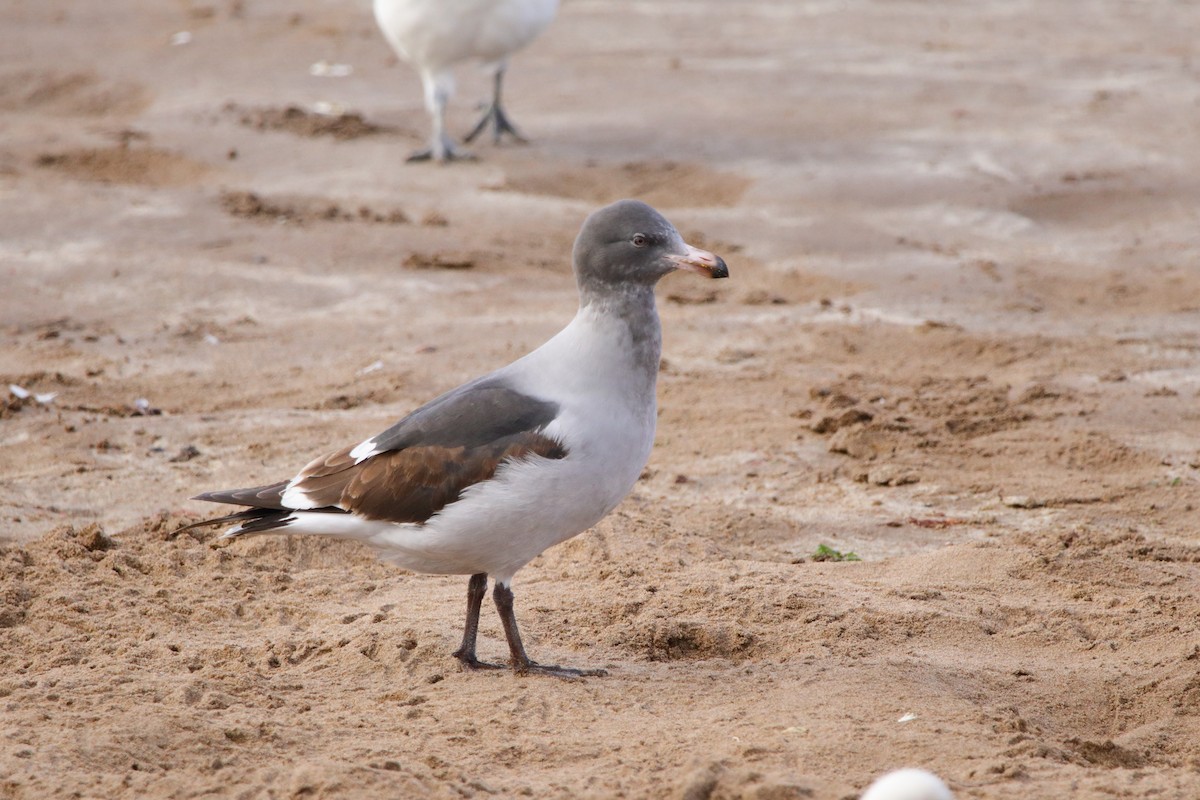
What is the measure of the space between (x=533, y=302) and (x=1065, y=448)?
344 cm

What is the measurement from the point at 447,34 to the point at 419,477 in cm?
783

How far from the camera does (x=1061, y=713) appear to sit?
418cm

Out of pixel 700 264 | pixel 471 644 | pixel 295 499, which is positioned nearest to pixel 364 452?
pixel 295 499

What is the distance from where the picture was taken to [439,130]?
37.8ft

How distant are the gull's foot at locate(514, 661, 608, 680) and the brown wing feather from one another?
577 millimetres

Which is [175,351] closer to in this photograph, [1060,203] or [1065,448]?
[1065,448]

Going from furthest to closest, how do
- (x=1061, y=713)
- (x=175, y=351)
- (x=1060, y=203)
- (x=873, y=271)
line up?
1. (x=1060, y=203)
2. (x=873, y=271)
3. (x=175, y=351)
4. (x=1061, y=713)

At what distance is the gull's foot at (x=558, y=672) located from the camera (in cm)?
432

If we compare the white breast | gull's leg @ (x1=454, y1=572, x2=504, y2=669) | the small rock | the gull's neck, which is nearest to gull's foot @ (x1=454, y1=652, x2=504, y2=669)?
gull's leg @ (x1=454, y1=572, x2=504, y2=669)

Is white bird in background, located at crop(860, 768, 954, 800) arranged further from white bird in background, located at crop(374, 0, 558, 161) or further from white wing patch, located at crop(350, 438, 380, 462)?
white bird in background, located at crop(374, 0, 558, 161)

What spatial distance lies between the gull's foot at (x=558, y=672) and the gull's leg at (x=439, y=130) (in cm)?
772

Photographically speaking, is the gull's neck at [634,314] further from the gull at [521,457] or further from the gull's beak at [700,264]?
the gull's beak at [700,264]

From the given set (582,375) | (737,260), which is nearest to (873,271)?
(737,260)

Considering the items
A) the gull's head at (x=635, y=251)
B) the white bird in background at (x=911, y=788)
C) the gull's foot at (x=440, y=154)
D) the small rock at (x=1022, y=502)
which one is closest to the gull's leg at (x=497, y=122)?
the gull's foot at (x=440, y=154)
